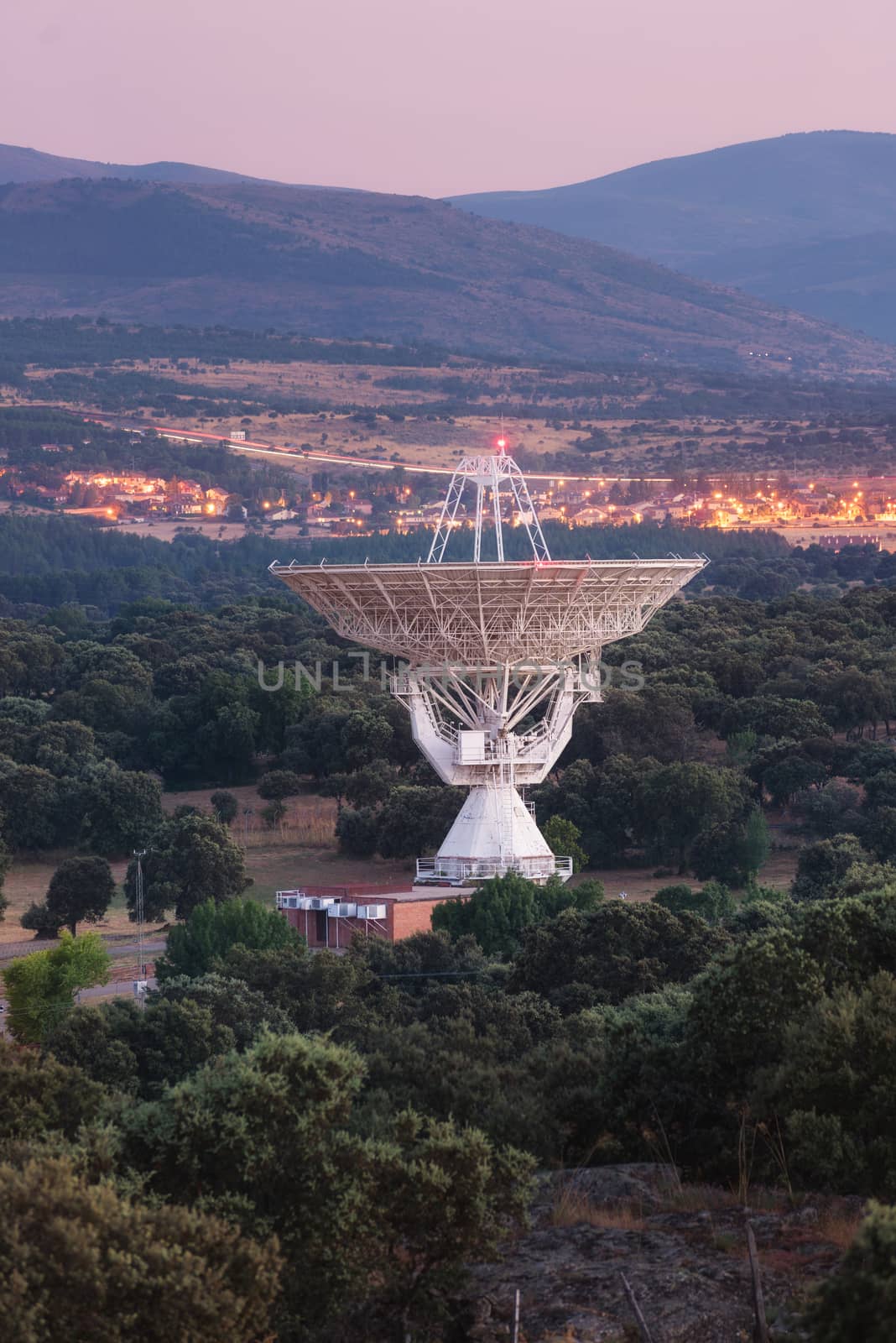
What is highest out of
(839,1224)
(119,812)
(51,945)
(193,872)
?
(839,1224)

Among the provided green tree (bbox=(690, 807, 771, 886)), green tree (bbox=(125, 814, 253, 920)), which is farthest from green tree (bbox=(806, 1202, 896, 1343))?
green tree (bbox=(690, 807, 771, 886))

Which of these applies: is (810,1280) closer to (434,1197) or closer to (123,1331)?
(434,1197)

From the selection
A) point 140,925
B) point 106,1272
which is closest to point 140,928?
point 140,925

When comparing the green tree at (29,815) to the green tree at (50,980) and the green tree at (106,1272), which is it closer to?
the green tree at (50,980)

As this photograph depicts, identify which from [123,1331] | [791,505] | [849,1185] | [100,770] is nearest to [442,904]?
[100,770]

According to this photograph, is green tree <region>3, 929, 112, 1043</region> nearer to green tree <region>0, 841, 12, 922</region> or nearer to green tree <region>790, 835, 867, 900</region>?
green tree <region>0, 841, 12, 922</region>

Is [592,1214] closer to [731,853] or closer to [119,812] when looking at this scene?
[731,853]
